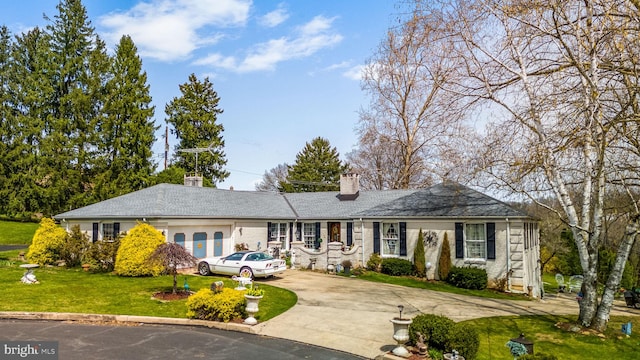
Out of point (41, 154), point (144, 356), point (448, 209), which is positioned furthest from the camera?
point (41, 154)

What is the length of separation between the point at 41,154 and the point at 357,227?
1367 inches

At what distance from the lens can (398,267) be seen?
23062mm

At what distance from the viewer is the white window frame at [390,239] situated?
24.1 m

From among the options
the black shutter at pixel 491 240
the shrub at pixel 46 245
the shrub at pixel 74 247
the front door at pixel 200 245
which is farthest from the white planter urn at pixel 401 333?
the shrub at pixel 46 245

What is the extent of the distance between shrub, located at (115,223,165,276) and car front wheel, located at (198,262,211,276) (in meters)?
1.94

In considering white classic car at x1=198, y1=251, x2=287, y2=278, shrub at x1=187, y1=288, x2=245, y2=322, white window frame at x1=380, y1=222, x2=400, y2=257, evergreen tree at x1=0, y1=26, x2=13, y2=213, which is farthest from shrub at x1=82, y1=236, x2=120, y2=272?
evergreen tree at x1=0, y1=26, x2=13, y2=213

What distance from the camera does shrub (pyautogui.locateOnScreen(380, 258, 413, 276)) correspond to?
2295 centimetres

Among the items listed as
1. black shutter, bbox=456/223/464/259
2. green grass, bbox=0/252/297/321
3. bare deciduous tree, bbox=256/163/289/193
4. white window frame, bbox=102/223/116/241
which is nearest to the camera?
green grass, bbox=0/252/297/321

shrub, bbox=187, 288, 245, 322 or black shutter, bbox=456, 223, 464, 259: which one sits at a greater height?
black shutter, bbox=456, 223, 464, 259

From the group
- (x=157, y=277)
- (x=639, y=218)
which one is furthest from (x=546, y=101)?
(x=157, y=277)

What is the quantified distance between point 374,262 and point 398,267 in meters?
1.61

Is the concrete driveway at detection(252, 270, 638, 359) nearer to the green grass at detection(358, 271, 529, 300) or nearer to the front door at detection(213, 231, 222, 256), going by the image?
the green grass at detection(358, 271, 529, 300)

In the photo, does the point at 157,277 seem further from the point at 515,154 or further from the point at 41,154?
the point at 41,154

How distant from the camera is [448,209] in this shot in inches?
901
